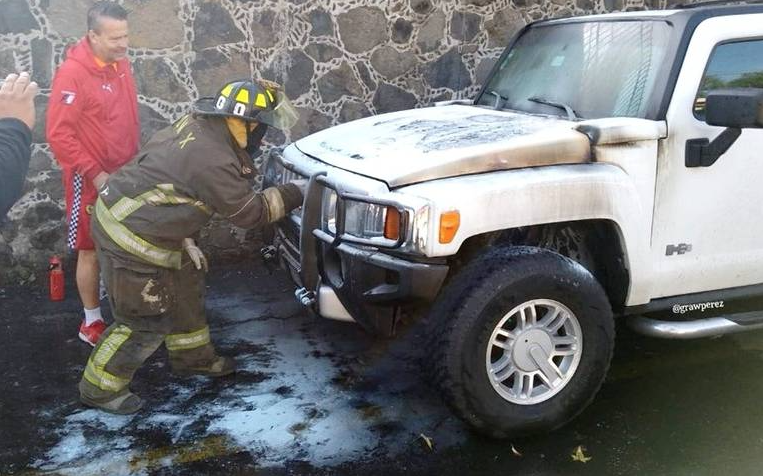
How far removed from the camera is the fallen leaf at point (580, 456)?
3.39 m

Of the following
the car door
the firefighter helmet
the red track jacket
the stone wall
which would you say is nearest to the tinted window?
the car door

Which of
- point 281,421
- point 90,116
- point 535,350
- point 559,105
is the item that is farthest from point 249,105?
point 535,350

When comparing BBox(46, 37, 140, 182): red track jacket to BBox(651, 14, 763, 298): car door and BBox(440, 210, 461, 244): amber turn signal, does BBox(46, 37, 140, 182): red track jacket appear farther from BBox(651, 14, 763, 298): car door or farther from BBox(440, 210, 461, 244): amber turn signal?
BBox(651, 14, 763, 298): car door

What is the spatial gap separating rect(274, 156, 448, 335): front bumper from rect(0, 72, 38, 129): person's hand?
143 centimetres

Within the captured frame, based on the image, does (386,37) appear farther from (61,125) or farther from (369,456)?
(369,456)

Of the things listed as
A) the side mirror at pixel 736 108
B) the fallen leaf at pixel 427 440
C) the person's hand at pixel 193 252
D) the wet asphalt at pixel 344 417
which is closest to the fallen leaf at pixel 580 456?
the wet asphalt at pixel 344 417

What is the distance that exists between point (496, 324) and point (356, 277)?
0.66 meters

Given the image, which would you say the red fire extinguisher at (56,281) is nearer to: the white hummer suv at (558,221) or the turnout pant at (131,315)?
the turnout pant at (131,315)

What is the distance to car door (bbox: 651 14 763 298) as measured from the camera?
3701mm

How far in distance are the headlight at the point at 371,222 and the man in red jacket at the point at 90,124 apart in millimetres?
1834

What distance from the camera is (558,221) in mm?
3443

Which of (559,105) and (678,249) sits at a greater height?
(559,105)

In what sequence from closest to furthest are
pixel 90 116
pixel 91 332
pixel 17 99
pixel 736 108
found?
pixel 17 99 < pixel 736 108 < pixel 90 116 < pixel 91 332

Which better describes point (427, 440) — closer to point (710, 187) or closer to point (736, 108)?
point (710, 187)
